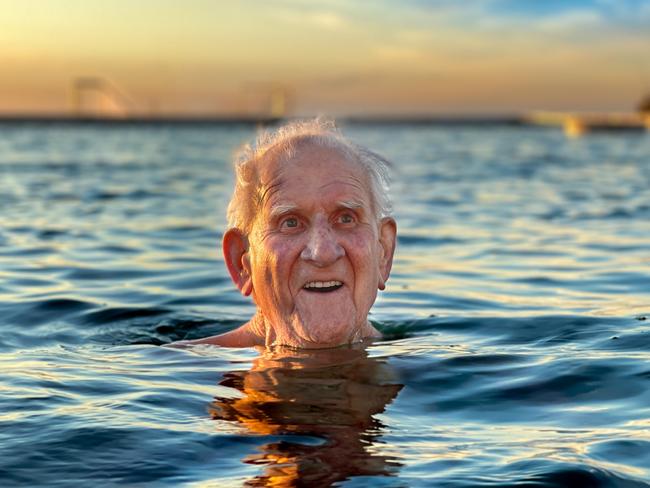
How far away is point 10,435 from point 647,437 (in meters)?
2.75

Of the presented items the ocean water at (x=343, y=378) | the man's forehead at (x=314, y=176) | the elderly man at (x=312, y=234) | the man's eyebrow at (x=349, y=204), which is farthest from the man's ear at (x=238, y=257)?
the man's eyebrow at (x=349, y=204)

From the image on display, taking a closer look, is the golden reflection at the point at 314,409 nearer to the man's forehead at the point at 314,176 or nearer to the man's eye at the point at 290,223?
the man's eye at the point at 290,223

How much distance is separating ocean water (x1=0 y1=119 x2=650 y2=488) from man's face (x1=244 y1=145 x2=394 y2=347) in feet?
0.93

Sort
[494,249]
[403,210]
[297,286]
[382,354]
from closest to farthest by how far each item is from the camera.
A: [297,286]
[382,354]
[494,249]
[403,210]

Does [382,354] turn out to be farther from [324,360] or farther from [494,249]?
[494,249]

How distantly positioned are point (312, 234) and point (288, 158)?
494 millimetres

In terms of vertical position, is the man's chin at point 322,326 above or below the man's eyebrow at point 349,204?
below

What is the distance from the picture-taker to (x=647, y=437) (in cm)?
459

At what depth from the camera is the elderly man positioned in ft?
18.9

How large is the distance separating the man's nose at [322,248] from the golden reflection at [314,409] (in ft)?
2.04

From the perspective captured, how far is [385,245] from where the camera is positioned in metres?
6.20

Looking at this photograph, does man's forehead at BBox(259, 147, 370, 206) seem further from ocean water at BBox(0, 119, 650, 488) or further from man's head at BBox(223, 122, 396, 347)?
ocean water at BBox(0, 119, 650, 488)

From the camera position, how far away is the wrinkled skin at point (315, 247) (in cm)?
574

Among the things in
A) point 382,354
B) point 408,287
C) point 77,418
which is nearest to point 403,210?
point 408,287
